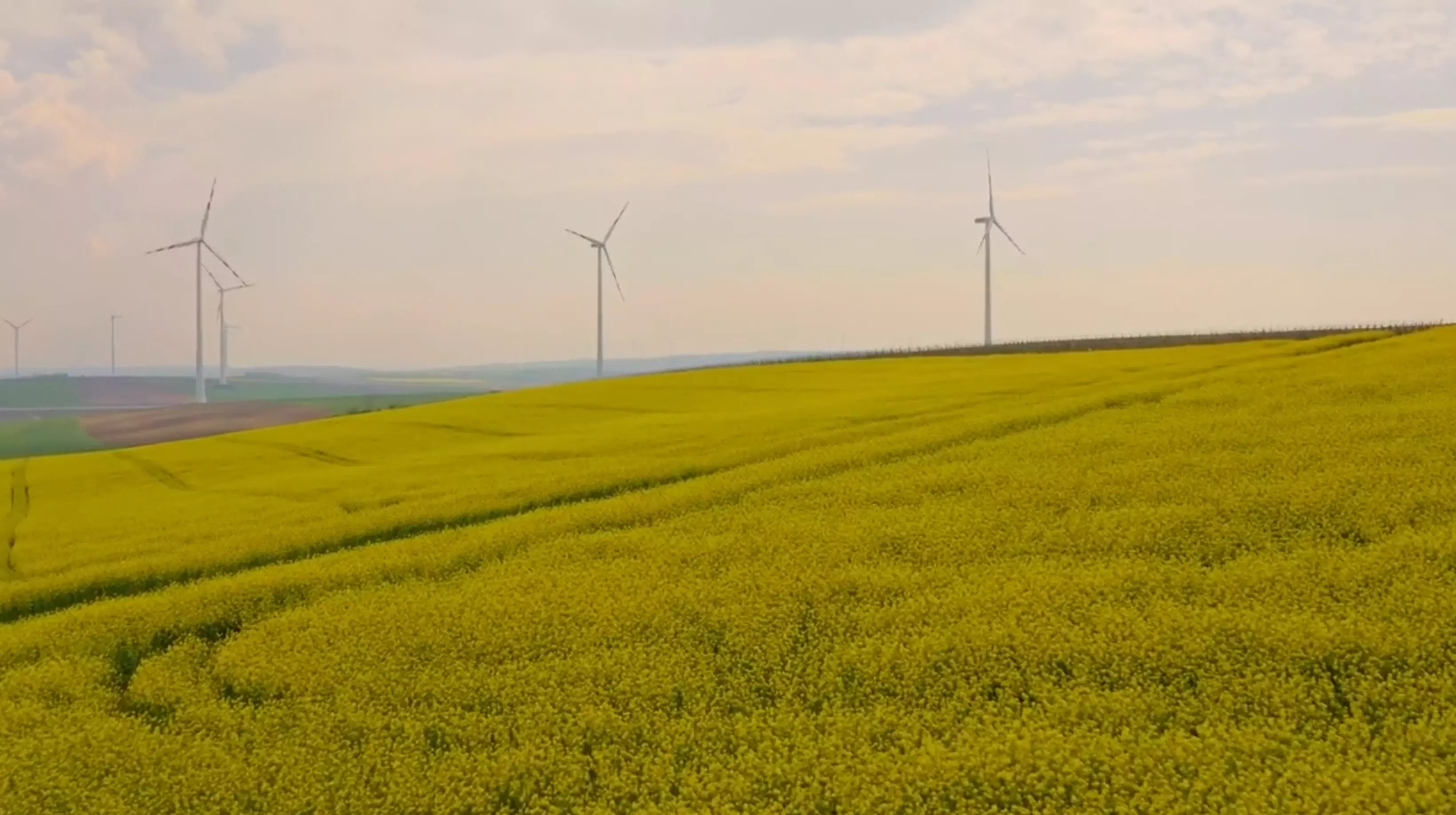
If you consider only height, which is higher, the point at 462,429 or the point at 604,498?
the point at 462,429

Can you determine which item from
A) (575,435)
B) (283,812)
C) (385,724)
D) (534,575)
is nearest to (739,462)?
(534,575)

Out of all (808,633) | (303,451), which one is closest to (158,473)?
(303,451)

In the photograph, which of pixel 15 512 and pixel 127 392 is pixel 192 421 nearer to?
pixel 15 512

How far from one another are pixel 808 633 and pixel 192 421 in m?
57.5

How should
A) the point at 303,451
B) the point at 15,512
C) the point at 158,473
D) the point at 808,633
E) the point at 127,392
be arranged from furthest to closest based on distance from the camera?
the point at 127,392 < the point at 303,451 < the point at 158,473 < the point at 15,512 < the point at 808,633

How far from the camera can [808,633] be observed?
9.91m

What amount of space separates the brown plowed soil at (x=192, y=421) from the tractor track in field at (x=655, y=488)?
36888 millimetres

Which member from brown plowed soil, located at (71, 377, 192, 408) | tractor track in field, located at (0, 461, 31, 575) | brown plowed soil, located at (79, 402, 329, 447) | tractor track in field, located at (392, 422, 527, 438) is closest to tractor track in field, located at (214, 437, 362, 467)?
tractor track in field, located at (392, 422, 527, 438)

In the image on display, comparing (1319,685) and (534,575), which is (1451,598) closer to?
(1319,685)

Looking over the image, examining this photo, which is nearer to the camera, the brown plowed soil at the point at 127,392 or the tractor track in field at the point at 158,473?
the tractor track in field at the point at 158,473

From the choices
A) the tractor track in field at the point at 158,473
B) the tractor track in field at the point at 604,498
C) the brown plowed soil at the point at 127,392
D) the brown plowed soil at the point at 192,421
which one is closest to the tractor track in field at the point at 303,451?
the tractor track in field at the point at 158,473

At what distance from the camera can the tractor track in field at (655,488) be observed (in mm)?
13906

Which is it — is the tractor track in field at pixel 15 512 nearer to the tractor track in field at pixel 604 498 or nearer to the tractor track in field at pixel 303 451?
the tractor track in field at pixel 604 498

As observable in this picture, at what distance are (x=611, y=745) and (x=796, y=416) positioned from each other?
15734mm
